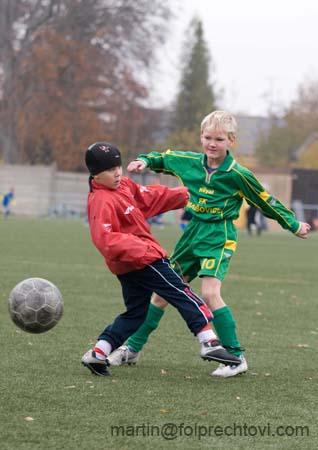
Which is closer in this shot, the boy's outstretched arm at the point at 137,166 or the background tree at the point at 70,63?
the boy's outstretched arm at the point at 137,166

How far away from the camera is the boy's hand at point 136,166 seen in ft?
21.6

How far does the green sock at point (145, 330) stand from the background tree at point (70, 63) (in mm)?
40001

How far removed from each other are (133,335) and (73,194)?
41526mm

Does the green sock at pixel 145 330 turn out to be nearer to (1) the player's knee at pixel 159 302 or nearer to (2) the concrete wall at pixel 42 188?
(1) the player's knee at pixel 159 302

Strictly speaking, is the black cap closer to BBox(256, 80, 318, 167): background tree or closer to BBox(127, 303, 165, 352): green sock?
BBox(127, 303, 165, 352): green sock

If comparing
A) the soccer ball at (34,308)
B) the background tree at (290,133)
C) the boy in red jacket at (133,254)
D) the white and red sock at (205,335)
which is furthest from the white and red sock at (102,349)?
the background tree at (290,133)

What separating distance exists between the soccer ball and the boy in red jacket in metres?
0.35

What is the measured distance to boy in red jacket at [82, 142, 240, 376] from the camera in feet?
20.2

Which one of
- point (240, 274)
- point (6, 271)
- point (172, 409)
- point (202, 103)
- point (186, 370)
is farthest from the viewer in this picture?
point (202, 103)

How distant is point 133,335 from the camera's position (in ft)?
23.0

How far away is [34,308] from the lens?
20.4 feet

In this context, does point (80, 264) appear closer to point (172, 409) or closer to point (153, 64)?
point (172, 409)

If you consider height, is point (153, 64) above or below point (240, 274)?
above

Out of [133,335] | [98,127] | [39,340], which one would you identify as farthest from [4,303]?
[98,127]
